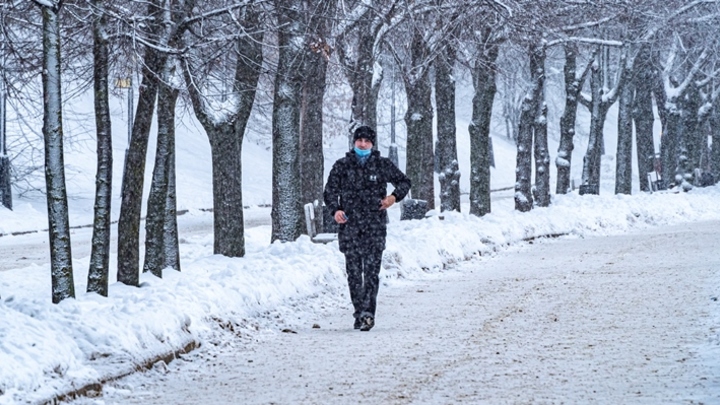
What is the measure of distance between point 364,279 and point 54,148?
3.41m

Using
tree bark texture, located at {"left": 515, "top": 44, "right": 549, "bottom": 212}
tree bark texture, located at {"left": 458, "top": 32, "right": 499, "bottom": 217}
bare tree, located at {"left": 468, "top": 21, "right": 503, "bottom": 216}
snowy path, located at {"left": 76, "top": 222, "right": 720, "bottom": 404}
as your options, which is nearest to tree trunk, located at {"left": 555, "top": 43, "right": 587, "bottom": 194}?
tree bark texture, located at {"left": 515, "top": 44, "right": 549, "bottom": 212}

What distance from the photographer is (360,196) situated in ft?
41.8

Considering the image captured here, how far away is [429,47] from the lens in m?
27.7

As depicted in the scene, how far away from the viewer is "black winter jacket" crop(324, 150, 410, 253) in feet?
41.8

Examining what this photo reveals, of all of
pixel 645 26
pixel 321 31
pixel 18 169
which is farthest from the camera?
pixel 18 169

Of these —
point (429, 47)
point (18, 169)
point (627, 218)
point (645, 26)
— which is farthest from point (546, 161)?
point (18, 169)

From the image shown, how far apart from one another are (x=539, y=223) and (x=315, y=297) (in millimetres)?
15274

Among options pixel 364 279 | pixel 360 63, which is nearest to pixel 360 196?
pixel 364 279

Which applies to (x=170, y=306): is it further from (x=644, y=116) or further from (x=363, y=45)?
(x=644, y=116)

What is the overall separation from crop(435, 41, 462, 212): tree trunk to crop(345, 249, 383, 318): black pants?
15.8 metres

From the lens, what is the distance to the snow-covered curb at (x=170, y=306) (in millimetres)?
8555

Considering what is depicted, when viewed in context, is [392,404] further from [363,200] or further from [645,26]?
[645,26]

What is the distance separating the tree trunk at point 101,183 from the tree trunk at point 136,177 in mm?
775

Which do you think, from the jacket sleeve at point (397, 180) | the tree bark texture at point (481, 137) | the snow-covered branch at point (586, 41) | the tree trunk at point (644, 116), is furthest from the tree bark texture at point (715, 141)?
the jacket sleeve at point (397, 180)
